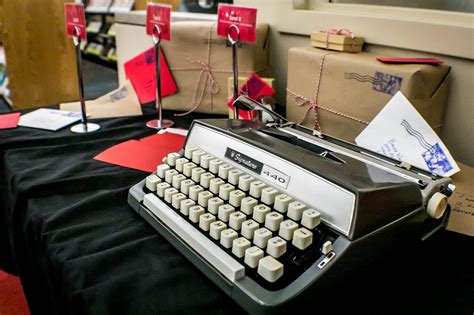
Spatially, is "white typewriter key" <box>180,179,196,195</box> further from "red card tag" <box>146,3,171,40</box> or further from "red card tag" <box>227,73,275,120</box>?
"red card tag" <box>146,3,171,40</box>

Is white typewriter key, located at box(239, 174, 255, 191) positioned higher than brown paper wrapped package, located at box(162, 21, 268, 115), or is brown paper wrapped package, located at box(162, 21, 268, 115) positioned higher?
A: brown paper wrapped package, located at box(162, 21, 268, 115)

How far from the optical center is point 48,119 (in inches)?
46.9

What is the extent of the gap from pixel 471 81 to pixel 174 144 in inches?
26.0

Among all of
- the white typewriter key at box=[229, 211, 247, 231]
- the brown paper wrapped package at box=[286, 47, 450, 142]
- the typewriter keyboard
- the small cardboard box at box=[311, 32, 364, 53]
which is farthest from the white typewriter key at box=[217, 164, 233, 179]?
the small cardboard box at box=[311, 32, 364, 53]

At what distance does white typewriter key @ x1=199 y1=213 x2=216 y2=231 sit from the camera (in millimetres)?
604

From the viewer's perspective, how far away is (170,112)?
129 centimetres

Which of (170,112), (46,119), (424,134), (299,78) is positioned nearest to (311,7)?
(299,78)

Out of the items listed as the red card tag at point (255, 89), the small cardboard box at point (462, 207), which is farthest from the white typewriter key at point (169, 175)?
the small cardboard box at point (462, 207)

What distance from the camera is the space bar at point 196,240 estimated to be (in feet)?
1.72

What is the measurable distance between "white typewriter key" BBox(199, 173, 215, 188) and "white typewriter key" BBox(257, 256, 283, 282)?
21cm

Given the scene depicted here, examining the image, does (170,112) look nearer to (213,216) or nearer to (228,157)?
(228,157)

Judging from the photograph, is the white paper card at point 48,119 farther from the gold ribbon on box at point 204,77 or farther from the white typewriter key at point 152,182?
the white typewriter key at point 152,182

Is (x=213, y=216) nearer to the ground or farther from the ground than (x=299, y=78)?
nearer to the ground

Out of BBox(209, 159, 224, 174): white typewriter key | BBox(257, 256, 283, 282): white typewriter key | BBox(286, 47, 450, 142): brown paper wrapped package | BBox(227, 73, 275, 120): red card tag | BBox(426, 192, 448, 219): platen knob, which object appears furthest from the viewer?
BBox(227, 73, 275, 120): red card tag
